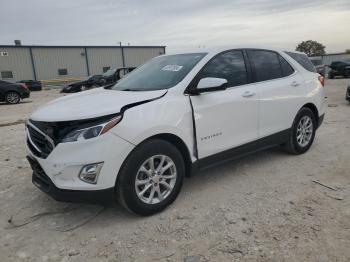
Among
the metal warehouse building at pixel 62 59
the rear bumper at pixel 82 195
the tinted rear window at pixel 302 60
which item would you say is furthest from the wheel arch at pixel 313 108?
the metal warehouse building at pixel 62 59

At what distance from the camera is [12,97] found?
56.9ft

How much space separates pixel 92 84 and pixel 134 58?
20991 millimetres

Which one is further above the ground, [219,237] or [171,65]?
[171,65]

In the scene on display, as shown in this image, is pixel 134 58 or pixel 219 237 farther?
pixel 134 58

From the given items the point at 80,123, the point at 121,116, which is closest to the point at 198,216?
the point at 121,116

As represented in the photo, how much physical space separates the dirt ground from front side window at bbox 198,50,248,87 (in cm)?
130

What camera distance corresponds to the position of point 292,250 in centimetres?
285

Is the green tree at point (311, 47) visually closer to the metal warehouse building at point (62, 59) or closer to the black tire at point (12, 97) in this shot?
the metal warehouse building at point (62, 59)

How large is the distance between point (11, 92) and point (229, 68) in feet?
52.0

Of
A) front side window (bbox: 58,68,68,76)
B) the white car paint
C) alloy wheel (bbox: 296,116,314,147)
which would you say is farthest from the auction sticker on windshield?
front side window (bbox: 58,68,68,76)

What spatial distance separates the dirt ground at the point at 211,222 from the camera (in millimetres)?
2918

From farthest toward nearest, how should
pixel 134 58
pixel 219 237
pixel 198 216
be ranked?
pixel 134 58 → pixel 198 216 → pixel 219 237

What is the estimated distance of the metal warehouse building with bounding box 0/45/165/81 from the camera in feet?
124

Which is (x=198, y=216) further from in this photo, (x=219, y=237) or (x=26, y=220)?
(x=26, y=220)
